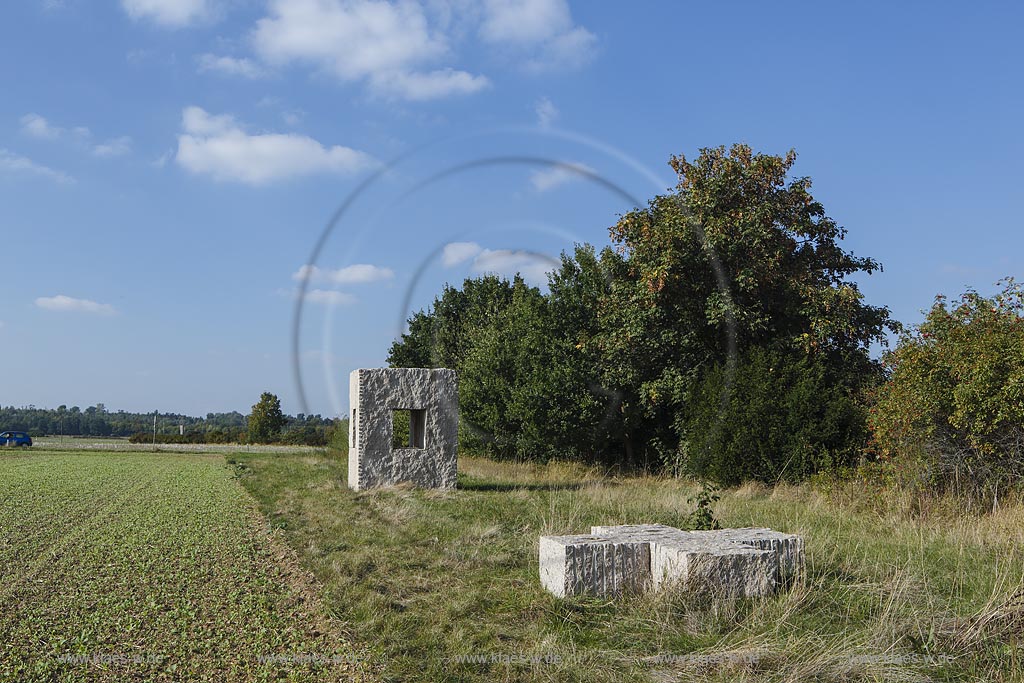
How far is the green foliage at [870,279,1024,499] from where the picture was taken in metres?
11.8

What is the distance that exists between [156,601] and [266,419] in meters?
60.8

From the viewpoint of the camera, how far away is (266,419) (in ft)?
215

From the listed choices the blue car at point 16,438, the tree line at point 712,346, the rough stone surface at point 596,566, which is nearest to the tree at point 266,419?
the blue car at point 16,438

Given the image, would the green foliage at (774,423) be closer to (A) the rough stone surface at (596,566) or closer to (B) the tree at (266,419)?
(A) the rough stone surface at (596,566)

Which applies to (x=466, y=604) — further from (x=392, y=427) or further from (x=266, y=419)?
(x=266, y=419)

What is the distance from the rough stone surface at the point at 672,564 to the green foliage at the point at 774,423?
30.8ft

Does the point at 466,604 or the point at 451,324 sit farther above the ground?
the point at 451,324

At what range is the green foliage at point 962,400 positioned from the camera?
1184cm

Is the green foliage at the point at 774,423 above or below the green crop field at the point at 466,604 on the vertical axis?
above

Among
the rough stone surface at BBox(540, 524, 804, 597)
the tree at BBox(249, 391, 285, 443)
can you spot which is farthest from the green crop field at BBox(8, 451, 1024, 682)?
the tree at BBox(249, 391, 285, 443)

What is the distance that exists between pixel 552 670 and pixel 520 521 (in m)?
5.99

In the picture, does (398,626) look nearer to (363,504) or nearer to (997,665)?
(997,665)

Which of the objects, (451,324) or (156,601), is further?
(451,324)

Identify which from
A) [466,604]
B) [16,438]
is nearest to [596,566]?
[466,604]
